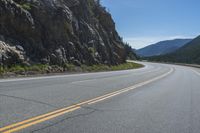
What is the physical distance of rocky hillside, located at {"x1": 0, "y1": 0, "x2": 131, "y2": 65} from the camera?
88.4 ft

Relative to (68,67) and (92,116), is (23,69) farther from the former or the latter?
(92,116)

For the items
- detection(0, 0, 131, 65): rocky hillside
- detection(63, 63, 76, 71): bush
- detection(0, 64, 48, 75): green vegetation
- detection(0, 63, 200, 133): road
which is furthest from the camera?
detection(63, 63, 76, 71): bush

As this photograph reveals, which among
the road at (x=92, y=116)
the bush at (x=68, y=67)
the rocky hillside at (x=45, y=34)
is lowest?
the road at (x=92, y=116)

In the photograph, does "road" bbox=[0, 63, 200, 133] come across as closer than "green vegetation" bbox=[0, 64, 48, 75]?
Yes

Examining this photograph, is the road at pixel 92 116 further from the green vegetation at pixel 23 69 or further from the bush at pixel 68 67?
the bush at pixel 68 67

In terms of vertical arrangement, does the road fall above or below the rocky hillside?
below

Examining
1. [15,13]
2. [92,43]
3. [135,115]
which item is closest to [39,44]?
[15,13]

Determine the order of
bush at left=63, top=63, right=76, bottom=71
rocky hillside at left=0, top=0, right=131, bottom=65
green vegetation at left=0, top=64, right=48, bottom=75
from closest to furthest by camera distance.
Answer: green vegetation at left=0, top=64, right=48, bottom=75 < rocky hillside at left=0, top=0, right=131, bottom=65 < bush at left=63, top=63, right=76, bottom=71

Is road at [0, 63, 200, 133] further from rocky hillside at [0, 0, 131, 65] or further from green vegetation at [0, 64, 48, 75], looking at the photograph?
rocky hillside at [0, 0, 131, 65]

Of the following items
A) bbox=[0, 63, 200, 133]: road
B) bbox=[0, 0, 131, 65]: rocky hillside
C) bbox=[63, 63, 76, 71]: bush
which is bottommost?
bbox=[0, 63, 200, 133]: road

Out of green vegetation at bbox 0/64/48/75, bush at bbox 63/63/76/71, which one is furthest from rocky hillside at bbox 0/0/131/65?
green vegetation at bbox 0/64/48/75

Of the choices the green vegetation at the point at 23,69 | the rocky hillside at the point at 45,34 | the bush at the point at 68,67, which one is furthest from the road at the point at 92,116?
the bush at the point at 68,67

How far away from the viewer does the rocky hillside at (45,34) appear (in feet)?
88.4

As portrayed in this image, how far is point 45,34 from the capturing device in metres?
31.8
